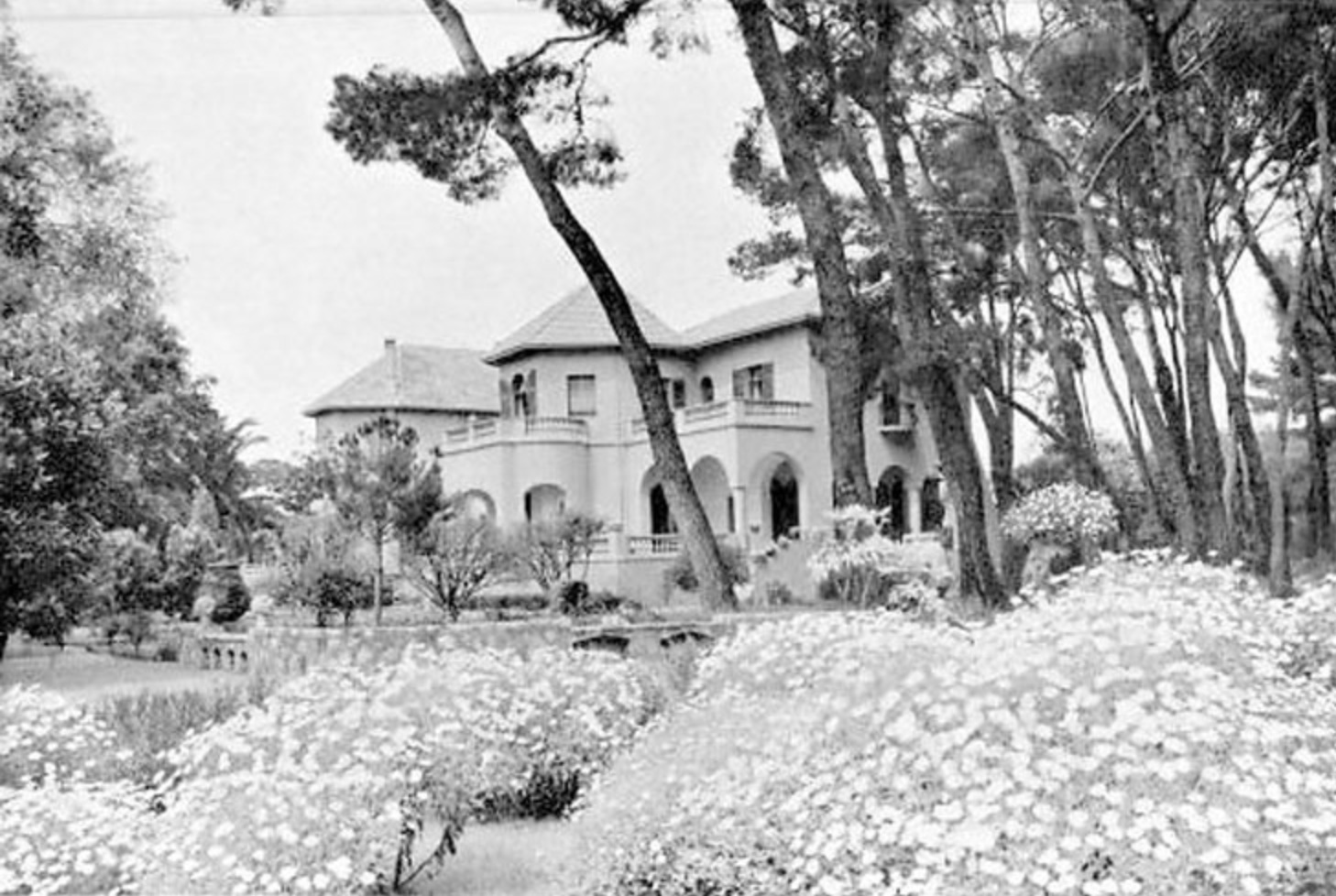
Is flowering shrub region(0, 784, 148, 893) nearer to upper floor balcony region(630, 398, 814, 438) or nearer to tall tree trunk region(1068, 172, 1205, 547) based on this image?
tall tree trunk region(1068, 172, 1205, 547)

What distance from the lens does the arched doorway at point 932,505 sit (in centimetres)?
796

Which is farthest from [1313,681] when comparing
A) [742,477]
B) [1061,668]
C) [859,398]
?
[742,477]

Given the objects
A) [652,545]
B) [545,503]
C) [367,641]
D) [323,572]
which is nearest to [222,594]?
[367,641]

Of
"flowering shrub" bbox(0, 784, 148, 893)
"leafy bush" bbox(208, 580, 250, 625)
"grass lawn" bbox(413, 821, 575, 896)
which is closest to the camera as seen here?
"flowering shrub" bbox(0, 784, 148, 893)

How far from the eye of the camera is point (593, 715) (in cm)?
364

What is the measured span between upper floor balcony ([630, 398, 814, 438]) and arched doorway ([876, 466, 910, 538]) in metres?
1.31

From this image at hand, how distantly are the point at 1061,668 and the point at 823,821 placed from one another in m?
0.57

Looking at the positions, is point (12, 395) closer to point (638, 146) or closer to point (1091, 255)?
point (638, 146)

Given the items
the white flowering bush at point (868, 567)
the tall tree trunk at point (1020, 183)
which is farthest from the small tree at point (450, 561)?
the tall tree trunk at point (1020, 183)

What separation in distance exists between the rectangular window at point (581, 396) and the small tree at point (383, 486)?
152cm

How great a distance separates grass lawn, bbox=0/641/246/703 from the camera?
449 cm

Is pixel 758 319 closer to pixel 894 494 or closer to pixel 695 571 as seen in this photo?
pixel 894 494

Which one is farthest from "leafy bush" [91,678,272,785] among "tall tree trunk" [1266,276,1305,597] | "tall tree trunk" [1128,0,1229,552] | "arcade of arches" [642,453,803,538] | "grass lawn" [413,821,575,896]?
"tall tree trunk" [1266,276,1305,597]

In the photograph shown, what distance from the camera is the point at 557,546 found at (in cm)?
913
